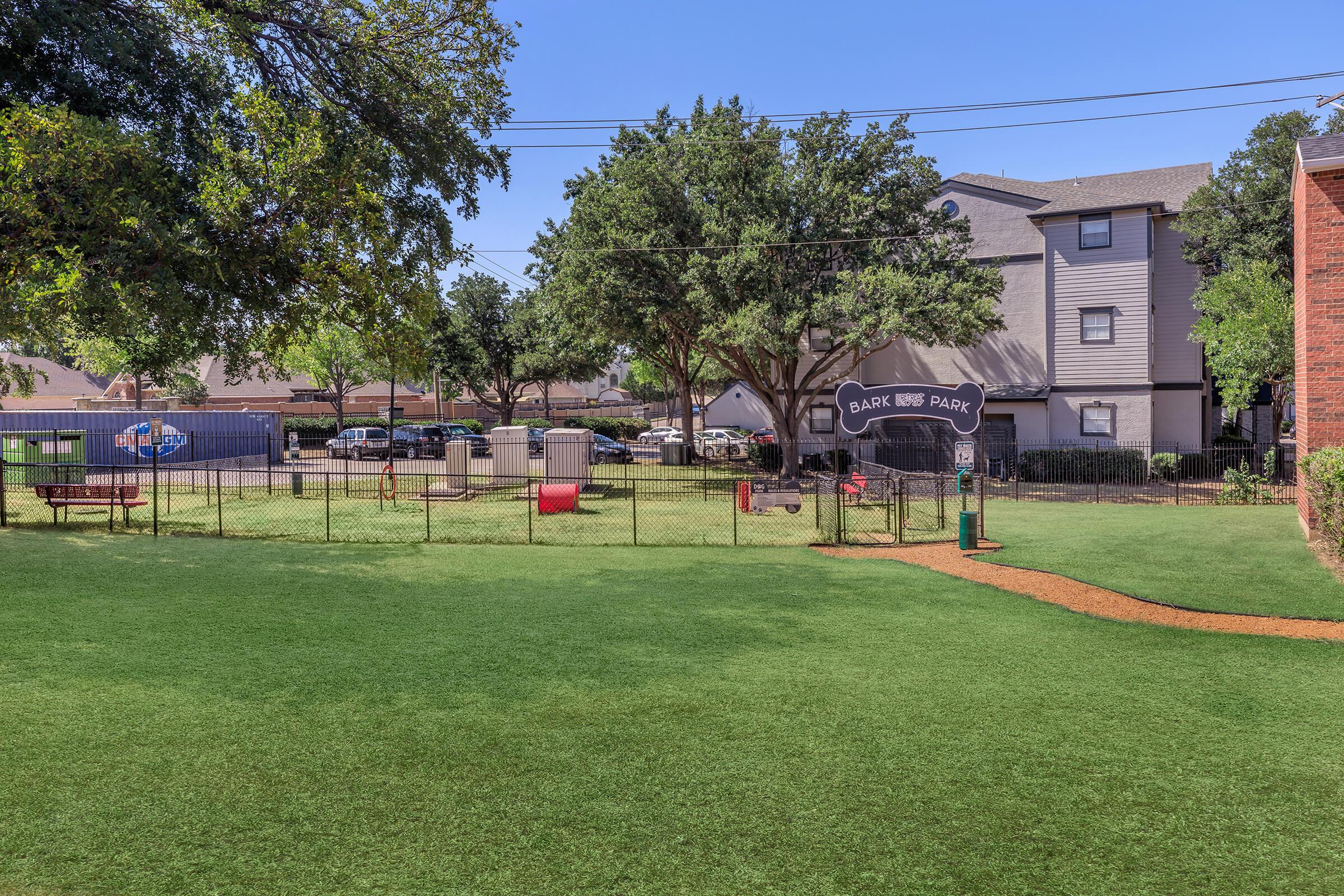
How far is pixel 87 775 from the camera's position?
236 inches

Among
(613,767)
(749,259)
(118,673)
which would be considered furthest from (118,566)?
(749,259)

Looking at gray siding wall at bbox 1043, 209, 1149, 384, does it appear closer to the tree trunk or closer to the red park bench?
the tree trunk

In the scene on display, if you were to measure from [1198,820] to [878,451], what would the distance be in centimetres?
3242

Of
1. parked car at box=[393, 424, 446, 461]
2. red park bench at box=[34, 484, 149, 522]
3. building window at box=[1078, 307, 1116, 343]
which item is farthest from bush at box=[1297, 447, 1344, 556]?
parked car at box=[393, 424, 446, 461]

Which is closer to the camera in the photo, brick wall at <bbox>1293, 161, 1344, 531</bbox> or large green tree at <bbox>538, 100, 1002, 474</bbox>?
brick wall at <bbox>1293, 161, 1344, 531</bbox>

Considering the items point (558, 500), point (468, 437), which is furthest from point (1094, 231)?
point (468, 437)

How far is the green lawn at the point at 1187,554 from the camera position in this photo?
12.0 m

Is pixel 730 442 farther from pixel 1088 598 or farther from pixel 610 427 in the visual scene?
pixel 1088 598

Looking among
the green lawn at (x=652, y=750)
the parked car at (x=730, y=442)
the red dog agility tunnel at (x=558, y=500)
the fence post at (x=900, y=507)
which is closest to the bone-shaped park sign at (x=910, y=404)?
the fence post at (x=900, y=507)

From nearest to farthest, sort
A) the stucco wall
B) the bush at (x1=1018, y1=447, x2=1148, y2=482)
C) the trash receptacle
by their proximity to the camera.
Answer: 1. the bush at (x1=1018, y1=447, x2=1148, y2=482)
2. the stucco wall
3. the trash receptacle

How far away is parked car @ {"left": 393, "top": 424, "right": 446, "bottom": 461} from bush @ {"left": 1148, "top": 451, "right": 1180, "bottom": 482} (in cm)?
3256

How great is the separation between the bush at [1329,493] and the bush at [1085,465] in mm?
16011

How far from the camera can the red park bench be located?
19.3 meters

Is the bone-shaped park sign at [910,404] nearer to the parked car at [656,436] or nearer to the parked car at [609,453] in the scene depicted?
the parked car at [609,453]
